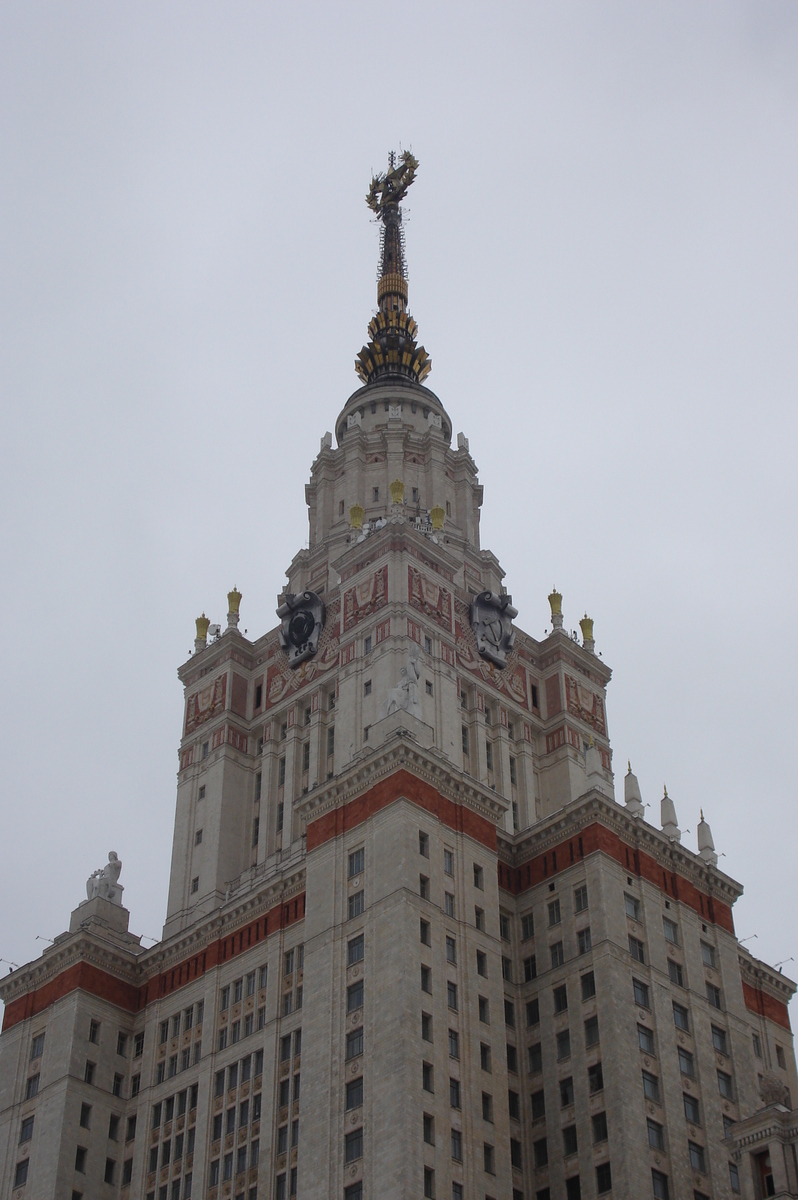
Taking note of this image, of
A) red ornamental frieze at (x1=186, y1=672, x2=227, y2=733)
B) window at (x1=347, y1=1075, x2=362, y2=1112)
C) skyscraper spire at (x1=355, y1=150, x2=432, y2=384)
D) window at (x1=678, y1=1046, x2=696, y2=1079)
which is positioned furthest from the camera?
skyscraper spire at (x1=355, y1=150, x2=432, y2=384)

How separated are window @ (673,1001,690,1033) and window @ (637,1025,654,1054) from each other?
297 cm

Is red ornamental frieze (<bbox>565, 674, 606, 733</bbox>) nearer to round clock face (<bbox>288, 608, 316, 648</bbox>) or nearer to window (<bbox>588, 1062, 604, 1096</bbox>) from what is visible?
round clock face (<bbox>288, 608, 316, 648</bbox>)

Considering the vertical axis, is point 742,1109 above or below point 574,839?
below

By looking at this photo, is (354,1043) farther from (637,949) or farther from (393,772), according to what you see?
(637,949)

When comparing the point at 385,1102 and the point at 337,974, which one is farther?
the point at 337,974

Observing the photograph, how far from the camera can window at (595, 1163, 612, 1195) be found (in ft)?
312

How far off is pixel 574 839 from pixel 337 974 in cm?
2031

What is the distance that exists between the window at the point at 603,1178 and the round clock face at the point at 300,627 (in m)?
49.4

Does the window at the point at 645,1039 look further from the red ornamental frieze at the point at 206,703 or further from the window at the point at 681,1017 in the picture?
the red ornamental frieze at the point at 206,703

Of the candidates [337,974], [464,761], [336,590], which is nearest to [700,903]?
[464,761]

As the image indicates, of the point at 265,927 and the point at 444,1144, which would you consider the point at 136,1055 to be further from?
the point at 444,1144

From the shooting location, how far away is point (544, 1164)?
99812mm

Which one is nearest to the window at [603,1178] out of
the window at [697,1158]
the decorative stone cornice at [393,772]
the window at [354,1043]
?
the window at [697,1158]

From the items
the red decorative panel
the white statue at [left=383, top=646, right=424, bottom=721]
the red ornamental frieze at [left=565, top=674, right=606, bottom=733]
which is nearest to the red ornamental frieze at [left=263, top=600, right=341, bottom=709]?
the white statue at [left=383, top=646, right=424, bottom=721]
